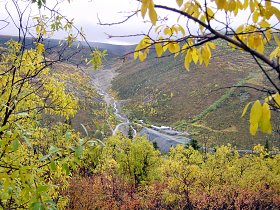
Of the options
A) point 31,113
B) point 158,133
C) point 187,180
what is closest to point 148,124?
point 158,133

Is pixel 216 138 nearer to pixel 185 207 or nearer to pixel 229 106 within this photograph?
pixel 229 106

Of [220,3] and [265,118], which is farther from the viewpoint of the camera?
[220,3]

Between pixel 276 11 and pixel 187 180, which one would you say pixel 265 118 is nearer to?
pixel 276 11

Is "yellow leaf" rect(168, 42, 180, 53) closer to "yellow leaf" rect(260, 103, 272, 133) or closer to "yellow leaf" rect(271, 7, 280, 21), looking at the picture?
"yellow leaf" rect(271, 7, 280, 21)

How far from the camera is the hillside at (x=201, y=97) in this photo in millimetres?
70812

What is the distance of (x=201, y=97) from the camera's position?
94.6m

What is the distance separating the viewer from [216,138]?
67688 millimetres

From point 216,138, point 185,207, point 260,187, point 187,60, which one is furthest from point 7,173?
point 216,138

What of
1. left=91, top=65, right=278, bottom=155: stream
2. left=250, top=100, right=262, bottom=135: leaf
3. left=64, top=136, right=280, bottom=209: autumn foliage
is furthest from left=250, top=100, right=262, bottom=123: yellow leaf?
left=91, top=65, right=278, bottom=155: stream

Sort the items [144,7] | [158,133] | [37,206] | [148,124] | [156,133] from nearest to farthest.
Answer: [144,7] < [37,206] < [156,133] < [158,133] < [148,124]

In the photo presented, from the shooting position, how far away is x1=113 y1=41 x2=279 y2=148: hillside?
70.8 metres

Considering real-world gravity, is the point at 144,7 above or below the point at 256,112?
above

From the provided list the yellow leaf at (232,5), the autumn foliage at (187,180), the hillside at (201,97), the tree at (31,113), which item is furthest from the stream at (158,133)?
the yellow leaf at (232,5)

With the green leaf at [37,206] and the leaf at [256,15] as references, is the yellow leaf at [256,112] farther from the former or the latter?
the green leaf at [37,206]
